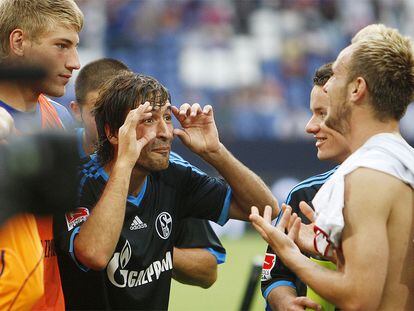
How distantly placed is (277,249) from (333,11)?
15365 millimetres

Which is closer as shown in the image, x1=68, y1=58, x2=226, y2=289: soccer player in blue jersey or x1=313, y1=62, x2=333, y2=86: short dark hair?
x1=313, y1=62, x2=333, y2=86: short dark hair

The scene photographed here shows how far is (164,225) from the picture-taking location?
171 inches

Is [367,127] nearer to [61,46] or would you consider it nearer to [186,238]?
[61,46]

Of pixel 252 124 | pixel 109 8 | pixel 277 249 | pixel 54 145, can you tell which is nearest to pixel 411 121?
pixel 252 124

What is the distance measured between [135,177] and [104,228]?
55 centimetres

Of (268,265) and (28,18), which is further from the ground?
(28,18)

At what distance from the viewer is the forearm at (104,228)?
12.4 ft

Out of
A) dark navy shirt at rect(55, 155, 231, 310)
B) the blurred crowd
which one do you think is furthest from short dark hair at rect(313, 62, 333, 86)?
the blurred crowd

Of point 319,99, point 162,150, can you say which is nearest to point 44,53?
Answer: point 162,150

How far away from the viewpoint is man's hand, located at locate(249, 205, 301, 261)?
11.3ft

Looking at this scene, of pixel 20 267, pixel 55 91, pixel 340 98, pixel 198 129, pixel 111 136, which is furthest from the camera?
pixel 198 129

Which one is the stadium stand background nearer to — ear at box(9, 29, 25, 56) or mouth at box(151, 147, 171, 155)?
mouth at box(151, 147, 171, 155)

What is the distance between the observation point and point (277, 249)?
3453 millimetres

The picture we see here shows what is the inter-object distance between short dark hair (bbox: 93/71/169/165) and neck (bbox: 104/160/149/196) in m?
0.03
